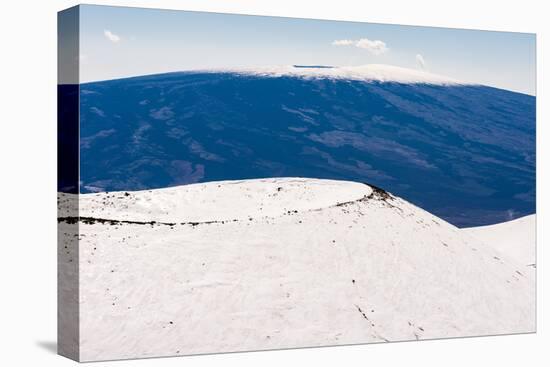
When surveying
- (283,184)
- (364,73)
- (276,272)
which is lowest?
(276,272)

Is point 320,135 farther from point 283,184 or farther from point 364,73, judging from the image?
point 364,73

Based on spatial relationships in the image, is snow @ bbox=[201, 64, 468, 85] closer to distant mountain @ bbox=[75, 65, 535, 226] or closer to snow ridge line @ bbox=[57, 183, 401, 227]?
distant mountain @ bbox=[75, 65, 535, 226]

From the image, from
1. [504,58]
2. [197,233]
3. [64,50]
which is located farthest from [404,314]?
[64,50]

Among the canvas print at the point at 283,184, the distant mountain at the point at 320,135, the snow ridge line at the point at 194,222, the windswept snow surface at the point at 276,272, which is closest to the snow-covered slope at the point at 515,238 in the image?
the canvas print at the point at 283,184

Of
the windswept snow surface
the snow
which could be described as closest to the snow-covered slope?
the windswept snow surface

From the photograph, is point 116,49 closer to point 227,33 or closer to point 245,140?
point 227,33

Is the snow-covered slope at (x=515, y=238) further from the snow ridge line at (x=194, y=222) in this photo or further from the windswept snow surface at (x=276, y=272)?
the snow ridge line at (x=194, y=222)

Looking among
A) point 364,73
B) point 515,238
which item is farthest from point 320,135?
point 515,238

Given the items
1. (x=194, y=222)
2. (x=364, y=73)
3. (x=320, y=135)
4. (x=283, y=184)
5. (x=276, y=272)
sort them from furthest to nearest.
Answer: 1. (x=364, y=73)
2. (x=320, y=135)
3. (x=283, y=184)
4. (x=194, y=222)
5. (x=276, y=272)
